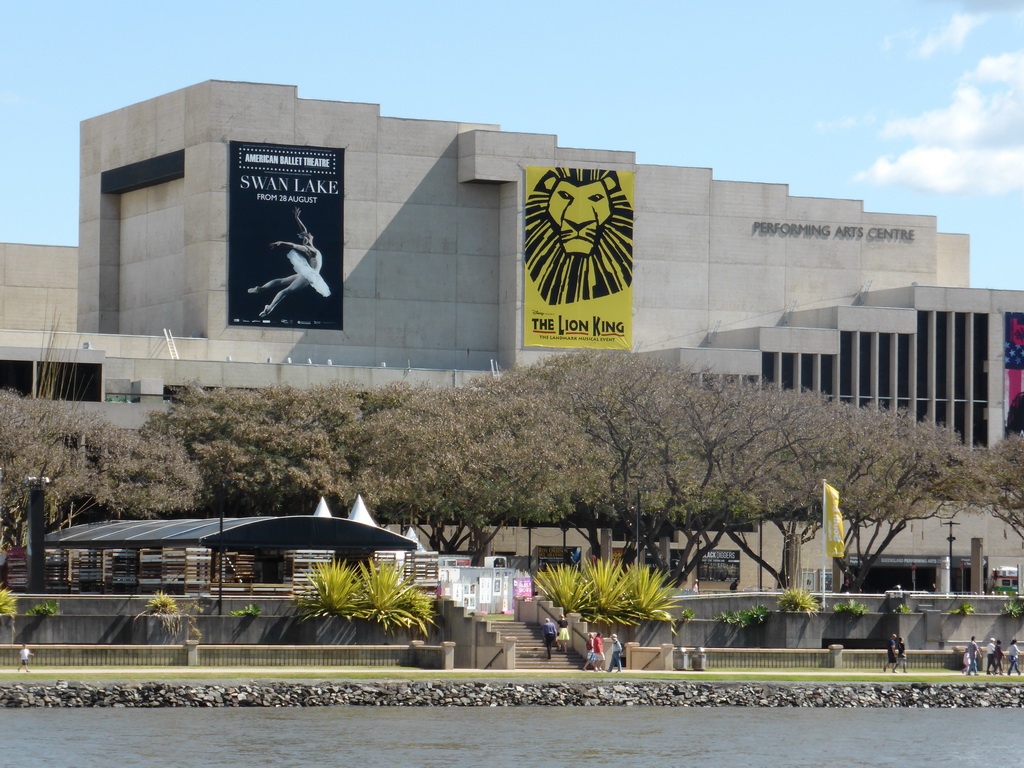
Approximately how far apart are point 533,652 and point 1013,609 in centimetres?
2305

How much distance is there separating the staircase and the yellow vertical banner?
47.8 ft

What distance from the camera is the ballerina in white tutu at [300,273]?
120 meters

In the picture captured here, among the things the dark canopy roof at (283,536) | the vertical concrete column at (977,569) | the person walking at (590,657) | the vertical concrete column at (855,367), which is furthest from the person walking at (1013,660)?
the vertical concrete column at (855,367)

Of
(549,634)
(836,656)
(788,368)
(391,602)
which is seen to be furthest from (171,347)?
(836,656)

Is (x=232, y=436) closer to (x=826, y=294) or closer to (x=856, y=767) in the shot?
(x=856, y=767)

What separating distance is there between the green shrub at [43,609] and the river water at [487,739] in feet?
24.5

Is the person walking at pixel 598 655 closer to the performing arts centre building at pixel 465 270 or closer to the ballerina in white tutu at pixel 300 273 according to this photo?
the performing arts centre building at pixel 465 270

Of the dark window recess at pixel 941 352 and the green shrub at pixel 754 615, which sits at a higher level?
the dark window recess at pixel 941 352

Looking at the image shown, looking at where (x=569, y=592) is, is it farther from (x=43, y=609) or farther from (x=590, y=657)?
(x=43, y=609)

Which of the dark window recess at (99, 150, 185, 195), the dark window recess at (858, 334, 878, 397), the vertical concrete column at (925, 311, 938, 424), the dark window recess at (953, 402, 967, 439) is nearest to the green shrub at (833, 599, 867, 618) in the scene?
the dark window recess at (858, 334, 878, 397)

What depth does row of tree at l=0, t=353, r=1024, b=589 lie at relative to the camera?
260 feet

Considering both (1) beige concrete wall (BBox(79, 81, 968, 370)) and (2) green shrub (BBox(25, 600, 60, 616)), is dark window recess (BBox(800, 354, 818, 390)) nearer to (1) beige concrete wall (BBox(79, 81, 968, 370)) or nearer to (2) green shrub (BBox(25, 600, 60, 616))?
(1) beige concrete wall (BBox(79, 81, 968, 370))

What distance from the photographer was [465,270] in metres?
127

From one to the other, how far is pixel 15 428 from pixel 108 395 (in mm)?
28118
